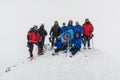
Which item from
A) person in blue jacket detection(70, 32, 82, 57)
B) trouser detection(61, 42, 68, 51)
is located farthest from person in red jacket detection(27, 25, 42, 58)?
person in blue jacket detection(70, 32, 82, 57)

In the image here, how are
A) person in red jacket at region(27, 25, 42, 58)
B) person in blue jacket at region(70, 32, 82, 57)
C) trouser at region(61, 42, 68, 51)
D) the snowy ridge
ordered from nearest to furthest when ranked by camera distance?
the snowy ridge → person in blue jacket at region(70, 32, 82, 57) → trouser at region(61, 42, 68, 51) → person in red jacket at region(27, 25, 42, 58)

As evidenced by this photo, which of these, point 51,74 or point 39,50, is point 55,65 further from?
point 39,50

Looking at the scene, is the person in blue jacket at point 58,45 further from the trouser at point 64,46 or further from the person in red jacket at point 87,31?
the person in red jacket at point 87,31

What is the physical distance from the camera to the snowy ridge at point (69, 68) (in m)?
25.0

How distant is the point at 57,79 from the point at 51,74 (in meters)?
0.89

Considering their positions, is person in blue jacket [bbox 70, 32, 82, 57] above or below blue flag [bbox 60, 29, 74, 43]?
below

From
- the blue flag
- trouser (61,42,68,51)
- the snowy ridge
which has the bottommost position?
the snowy ridge

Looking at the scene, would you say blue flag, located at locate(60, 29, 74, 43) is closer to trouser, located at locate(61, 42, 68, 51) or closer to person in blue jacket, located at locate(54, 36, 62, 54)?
trouser, located at locate(61, 42, 68, 51)

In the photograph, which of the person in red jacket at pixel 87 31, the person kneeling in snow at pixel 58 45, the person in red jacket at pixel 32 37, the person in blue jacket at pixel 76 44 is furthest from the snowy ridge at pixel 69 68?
the person in red jacket at pixel 32 37

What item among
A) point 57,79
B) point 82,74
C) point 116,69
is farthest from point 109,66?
point 57,79

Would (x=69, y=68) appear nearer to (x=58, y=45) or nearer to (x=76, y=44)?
(x=76, y=44)

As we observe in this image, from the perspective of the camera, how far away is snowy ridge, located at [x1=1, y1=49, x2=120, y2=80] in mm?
25031

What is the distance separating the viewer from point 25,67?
28.4 metres

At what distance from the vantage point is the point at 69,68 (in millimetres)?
25766
